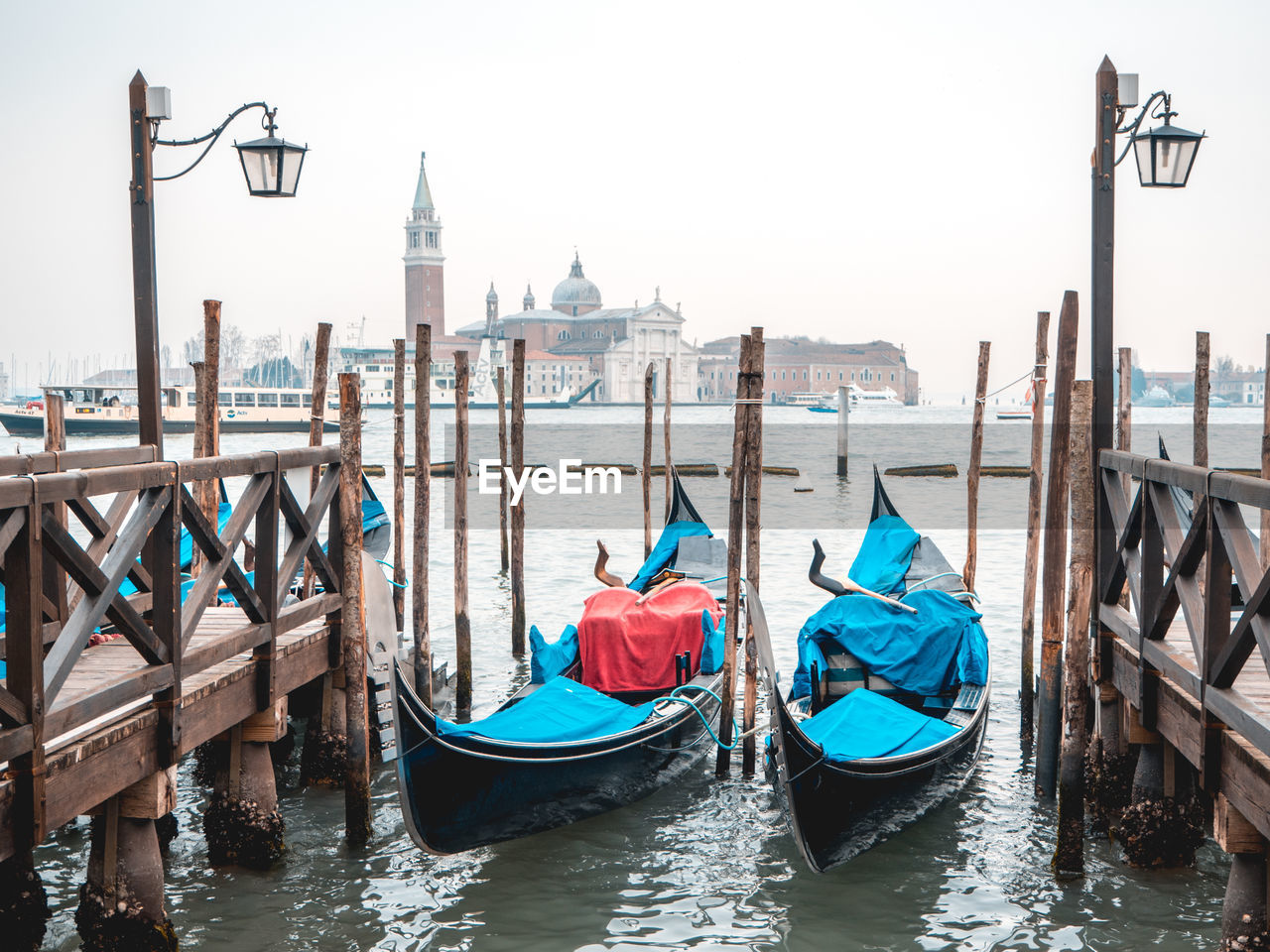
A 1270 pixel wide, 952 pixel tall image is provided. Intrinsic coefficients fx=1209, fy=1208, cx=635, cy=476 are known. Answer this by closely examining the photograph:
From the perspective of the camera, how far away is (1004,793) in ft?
14.8

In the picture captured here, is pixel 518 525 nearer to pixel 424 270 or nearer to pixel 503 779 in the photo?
pixel 503 779

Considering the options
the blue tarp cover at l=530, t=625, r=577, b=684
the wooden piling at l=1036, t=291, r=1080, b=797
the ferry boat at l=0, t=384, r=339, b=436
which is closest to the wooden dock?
the blue tarp cover at l=530, t=625, r=577, b=684

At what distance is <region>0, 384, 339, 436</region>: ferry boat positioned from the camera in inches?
1227

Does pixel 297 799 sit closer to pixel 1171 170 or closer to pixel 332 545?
pixel 332 545

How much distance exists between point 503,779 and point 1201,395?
155 inches

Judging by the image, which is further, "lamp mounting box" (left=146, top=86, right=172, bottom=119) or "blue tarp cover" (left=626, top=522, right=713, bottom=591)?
"blue tarp cover" (left=626, top=522, right=713, bottom=591)

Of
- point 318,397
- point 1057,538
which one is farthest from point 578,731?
point 318,397

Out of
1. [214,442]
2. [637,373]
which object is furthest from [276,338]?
[214,442]

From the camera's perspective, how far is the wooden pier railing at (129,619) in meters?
2.27

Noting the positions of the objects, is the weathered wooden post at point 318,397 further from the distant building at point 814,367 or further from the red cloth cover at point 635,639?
the distant building at point 814,367

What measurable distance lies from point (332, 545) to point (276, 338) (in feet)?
245

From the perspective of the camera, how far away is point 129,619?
2.63 meters

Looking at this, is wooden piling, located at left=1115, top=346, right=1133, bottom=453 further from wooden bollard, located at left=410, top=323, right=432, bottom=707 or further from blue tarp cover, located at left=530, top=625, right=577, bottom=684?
wooden bollard, located at left=410, top=323, right=432, bottom=707

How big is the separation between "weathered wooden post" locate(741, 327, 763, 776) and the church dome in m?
79.8
